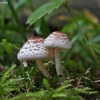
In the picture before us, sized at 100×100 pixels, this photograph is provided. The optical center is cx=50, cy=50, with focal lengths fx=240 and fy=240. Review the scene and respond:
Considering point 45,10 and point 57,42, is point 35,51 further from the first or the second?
point 45,10

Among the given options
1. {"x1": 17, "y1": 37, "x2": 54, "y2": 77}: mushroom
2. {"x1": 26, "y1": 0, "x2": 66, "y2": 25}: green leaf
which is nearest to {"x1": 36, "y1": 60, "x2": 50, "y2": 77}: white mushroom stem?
{"x1": 17, "y1": 37, "x2": 54, "y2": 77}: mushroom

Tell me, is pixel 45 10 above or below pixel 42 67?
above

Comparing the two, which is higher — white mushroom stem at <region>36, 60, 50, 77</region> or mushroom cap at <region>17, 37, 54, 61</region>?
mushroom cap at <region>17, 37, 54, 61</region>

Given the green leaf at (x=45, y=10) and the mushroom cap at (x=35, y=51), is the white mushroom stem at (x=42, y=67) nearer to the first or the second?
the mushroom cap at (x=35, y=51)

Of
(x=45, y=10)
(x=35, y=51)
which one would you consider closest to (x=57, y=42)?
(x=35, y=51)

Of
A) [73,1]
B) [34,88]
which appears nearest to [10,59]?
[34,88]

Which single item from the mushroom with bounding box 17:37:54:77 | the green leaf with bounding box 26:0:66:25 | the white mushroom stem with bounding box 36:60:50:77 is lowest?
the white mushroom stem with bounding box 36:60:50:77

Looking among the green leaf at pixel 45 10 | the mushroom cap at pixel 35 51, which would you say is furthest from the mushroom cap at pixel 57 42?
the green leaf at pixel 45 10

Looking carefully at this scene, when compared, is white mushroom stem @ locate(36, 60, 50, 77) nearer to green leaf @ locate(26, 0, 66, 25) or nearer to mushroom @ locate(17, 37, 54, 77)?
mushroom @ locate(17, 37, 54, 77)

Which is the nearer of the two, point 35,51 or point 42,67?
point 35,51

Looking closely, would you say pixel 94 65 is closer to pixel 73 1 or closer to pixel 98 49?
pixel 98 49

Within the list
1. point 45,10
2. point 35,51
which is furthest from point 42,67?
point 45,10
